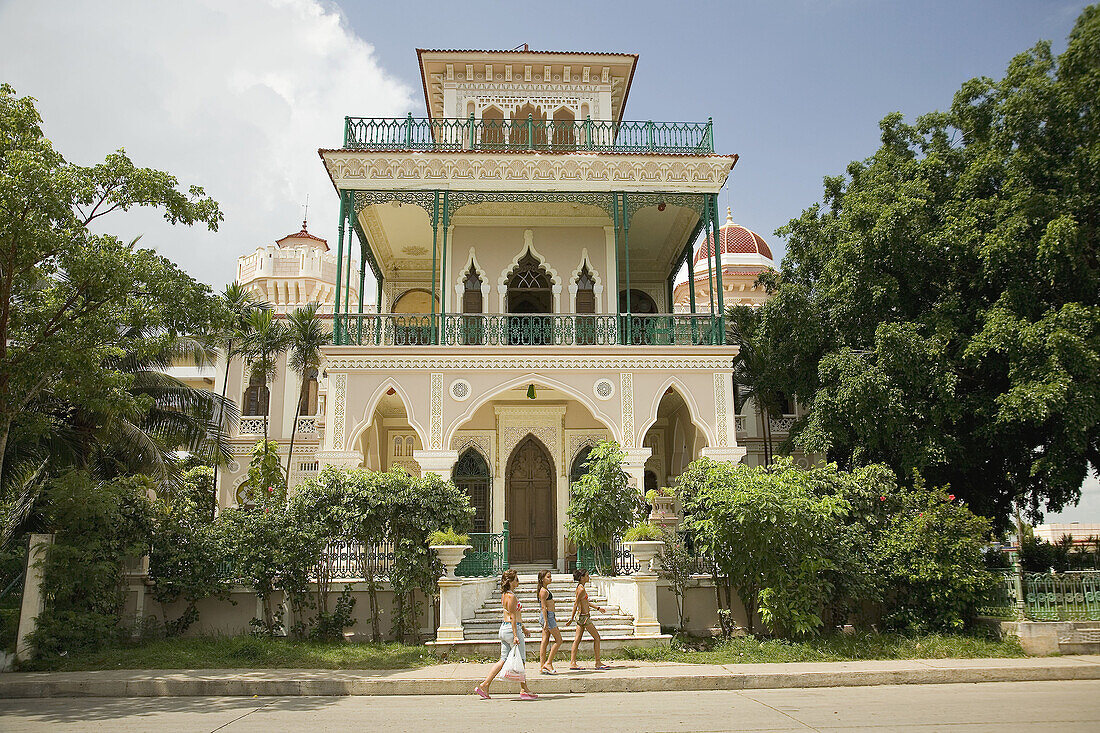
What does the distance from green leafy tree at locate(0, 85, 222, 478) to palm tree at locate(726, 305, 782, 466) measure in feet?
36.9

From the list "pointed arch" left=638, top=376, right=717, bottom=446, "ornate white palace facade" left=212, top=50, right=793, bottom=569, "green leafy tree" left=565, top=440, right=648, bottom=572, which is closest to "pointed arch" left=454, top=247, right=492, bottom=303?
"ornate white palace facade" left=212, top=50, right=793, bottom=569

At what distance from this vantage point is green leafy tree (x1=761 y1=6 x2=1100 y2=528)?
13203 millimetres

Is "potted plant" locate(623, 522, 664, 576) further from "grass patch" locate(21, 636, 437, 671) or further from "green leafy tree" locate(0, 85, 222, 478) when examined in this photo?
"green leafy tree" locate(0, 85, 222, 478)

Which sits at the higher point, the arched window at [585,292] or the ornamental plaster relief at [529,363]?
the arched window at [585,292]

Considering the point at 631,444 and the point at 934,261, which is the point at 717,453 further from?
the point at 934,261

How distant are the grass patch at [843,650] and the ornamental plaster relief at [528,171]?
366 inches

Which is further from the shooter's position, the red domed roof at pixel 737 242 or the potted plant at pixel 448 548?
the red domed roof at pixel 737 242

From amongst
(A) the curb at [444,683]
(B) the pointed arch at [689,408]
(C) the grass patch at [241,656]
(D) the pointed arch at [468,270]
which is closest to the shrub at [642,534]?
(A) the curb at [444,683]

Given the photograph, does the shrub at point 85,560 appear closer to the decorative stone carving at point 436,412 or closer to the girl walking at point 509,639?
the decorative stone carving at point 436,412

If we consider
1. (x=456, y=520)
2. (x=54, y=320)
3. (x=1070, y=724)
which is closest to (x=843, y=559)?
(x=1070, y=724)

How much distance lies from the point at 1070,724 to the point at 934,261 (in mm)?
10400

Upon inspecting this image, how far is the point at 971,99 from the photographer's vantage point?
15812 mm

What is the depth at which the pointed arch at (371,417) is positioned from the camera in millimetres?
15211

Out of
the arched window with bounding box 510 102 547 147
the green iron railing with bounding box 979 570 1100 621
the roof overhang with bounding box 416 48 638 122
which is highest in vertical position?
the roof overhang with bounding box 416 48 638 122
